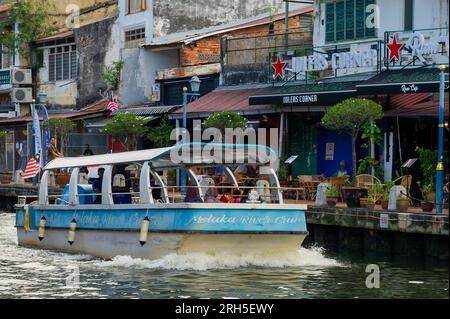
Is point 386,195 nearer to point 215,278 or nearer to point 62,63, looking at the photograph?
point 215,278

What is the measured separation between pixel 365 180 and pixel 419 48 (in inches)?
142

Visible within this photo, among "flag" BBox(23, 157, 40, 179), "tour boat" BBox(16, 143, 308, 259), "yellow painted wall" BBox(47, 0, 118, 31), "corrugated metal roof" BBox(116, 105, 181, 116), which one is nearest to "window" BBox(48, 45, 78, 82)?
"yellow painted wall" BBox(47, 0, 118, 31)

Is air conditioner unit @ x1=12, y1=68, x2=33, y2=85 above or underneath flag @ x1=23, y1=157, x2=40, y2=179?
above

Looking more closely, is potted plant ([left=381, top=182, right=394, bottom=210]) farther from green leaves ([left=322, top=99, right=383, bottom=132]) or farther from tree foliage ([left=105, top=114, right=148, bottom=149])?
tree foliage ([left=105, top=114, right=148, bottom=149])

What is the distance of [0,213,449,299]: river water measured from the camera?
18875 mm

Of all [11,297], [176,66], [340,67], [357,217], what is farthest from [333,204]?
[176,66]

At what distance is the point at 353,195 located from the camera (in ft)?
83.9

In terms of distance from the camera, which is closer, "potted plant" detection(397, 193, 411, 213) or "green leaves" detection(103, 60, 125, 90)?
"potted plant" detection(397, 193, 411, 213)

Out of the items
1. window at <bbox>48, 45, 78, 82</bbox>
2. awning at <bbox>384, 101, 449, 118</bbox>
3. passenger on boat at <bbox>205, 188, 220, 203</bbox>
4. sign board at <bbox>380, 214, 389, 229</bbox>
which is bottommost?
sign board at <bbox>380, 214, 389, 229</bbox>

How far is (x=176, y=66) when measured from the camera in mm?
43688

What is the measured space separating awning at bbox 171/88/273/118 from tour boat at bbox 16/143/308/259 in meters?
10.3

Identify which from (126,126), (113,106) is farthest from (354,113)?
(113,106)

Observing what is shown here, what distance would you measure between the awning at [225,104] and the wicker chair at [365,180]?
660cm

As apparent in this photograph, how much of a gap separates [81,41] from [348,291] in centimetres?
2982
